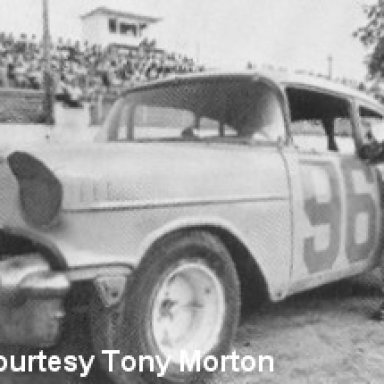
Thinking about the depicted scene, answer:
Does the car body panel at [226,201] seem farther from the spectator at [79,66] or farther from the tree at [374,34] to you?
the tree at [374,34]

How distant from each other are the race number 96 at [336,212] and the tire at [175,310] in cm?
75

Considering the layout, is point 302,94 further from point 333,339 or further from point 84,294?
point 84,294

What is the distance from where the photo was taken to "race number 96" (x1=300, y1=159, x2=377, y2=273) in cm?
381

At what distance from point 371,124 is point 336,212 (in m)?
1.05

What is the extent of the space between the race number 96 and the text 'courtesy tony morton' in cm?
65

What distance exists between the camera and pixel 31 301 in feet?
8.73

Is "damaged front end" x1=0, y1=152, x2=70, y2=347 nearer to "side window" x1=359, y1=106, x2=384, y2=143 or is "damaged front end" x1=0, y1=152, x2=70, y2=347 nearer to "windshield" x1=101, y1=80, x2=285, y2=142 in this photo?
"windshield" x1=101, y1=80, x2=285, y2=142

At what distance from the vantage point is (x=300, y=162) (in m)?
3.83

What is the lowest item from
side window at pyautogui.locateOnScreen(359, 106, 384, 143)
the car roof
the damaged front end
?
the damaged front end

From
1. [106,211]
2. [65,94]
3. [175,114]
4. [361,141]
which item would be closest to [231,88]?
[175,114]

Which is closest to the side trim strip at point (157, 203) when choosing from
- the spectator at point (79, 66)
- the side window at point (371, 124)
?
the side window at point (371, 124)

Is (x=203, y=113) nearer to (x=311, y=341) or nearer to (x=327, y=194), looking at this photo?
(x=327, y=194)

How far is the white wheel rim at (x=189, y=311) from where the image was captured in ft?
10.0

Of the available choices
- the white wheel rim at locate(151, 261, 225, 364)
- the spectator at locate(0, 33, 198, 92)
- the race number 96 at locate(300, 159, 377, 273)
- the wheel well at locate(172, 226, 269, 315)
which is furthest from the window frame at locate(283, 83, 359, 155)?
the spectator at locate(0, 33, 198, 92)
